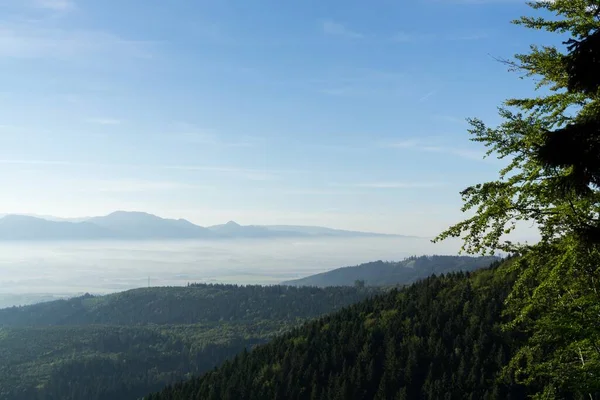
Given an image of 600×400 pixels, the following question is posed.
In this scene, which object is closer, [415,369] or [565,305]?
[565,305]

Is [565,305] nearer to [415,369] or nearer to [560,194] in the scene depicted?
[560,194]

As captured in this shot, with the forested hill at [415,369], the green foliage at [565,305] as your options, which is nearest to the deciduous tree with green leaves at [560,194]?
the green foliage at [565,305]

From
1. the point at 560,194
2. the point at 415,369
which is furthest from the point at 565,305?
the point at 415,369

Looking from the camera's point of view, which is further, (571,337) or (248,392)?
(248,392)

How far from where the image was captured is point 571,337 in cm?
1772

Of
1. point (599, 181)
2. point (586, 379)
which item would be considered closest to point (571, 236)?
point (599, 181)

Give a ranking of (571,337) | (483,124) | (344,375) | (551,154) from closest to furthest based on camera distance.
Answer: (551,154), (483,124), (571,337), (344,375)

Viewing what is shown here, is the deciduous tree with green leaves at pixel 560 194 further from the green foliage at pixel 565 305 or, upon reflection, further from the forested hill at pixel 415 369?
the forested hill at pixel 415 369

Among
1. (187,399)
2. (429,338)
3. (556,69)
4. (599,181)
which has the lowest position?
(187,399)

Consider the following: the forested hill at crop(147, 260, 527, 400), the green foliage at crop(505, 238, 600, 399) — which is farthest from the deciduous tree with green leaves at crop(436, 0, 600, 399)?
the forested hill at crop(147, 260, 527, 400)

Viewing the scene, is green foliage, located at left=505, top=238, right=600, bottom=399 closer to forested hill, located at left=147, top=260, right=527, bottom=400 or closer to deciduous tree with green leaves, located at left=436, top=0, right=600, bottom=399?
deciduous tree with green leaves, located at left=436, top=0, right=600, bottom=399

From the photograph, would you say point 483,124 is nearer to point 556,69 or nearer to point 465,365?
point 556,69

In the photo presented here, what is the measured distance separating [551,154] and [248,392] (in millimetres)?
196410

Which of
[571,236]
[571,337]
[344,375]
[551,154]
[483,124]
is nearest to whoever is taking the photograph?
[551,154]
